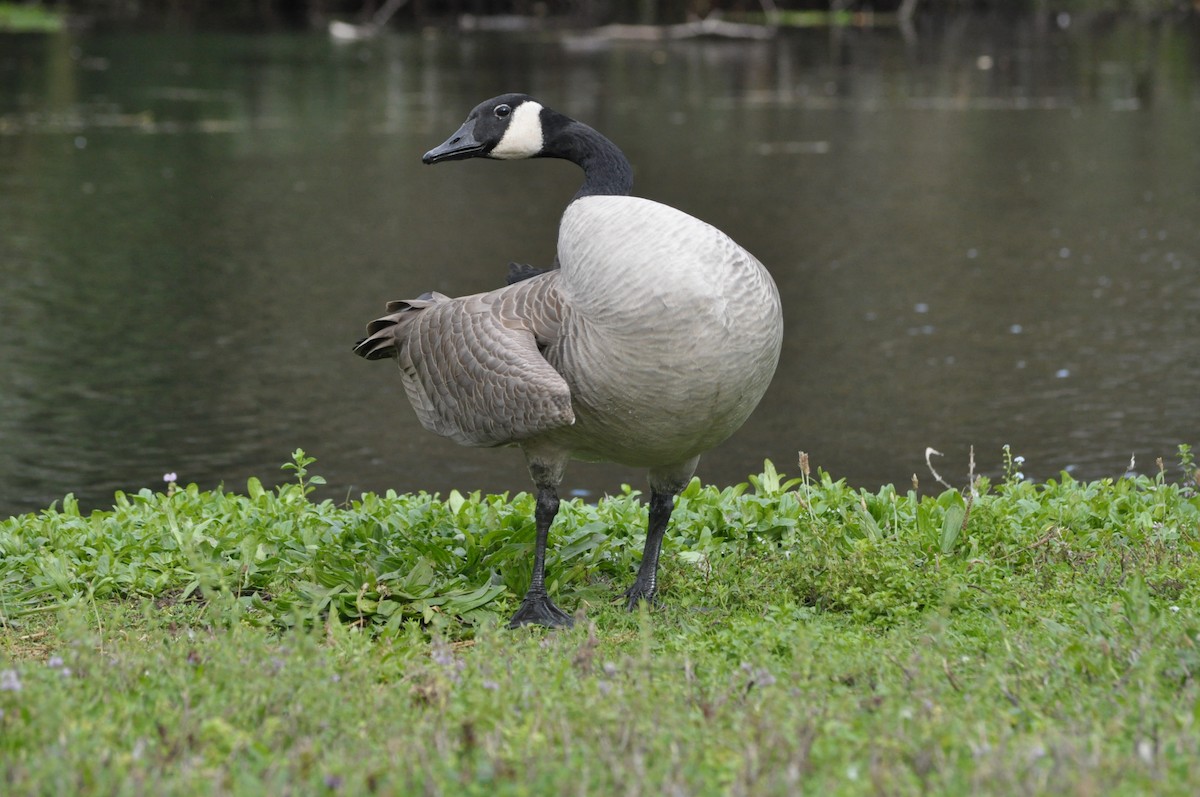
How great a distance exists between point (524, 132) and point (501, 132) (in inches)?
4.1

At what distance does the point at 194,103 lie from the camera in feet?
94.8

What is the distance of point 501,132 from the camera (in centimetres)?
608

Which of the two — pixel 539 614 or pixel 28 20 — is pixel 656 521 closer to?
pixel 539 614

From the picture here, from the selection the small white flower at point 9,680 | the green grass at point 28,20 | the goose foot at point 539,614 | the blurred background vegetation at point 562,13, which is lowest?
the goose foot at point 539,614

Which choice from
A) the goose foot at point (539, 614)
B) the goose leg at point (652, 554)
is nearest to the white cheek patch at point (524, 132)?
the goose leg at point (652, 554)

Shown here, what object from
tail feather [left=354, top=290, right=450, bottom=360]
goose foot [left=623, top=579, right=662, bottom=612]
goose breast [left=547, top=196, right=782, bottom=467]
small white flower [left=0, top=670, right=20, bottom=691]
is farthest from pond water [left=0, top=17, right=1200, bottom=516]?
small white flower [left=0, top=670, right=20, bottom=691]

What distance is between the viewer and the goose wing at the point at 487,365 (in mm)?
5266

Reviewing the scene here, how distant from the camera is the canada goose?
5.11 metres

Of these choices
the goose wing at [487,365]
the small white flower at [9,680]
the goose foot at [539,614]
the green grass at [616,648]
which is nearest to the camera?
the green grass at [616,648]

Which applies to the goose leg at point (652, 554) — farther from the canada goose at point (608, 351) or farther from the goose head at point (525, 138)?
the goose head at point (525, 138)

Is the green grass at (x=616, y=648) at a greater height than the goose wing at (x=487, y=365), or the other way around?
the goose wing at (x=487, y=365)

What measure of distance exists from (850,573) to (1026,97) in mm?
26316

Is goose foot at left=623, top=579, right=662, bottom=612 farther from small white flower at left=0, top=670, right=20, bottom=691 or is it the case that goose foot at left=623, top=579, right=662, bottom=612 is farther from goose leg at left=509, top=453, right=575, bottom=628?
small white flower at left=0, top=670, right=20, bottom=691

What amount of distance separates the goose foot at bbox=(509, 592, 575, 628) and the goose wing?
63 centimetres
